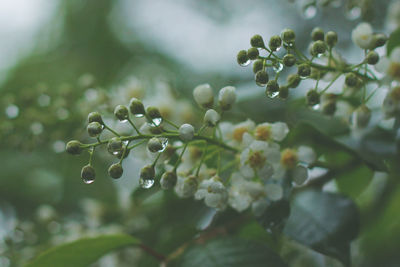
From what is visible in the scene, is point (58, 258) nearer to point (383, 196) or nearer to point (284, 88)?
point (284, 88)

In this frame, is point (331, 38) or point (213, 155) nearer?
point (331, 38)

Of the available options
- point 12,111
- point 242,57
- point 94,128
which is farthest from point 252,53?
point 12,111

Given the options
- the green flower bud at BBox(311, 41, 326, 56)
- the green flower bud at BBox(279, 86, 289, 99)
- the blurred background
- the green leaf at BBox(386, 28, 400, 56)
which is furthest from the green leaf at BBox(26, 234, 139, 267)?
the green leaf at BBox(386, 28, 400, 56)

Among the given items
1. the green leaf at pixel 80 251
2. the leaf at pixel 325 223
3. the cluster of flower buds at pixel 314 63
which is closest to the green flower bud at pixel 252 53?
the cluster of flower buds at pixel 314 63

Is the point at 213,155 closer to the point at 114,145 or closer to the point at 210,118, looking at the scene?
the point at 210,118

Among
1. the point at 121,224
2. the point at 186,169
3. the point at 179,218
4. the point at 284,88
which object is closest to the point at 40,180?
the point at 121,224

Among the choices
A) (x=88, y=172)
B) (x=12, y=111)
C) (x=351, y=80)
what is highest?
(x=351, y=80)

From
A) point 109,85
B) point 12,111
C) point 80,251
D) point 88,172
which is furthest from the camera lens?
point 109,85
